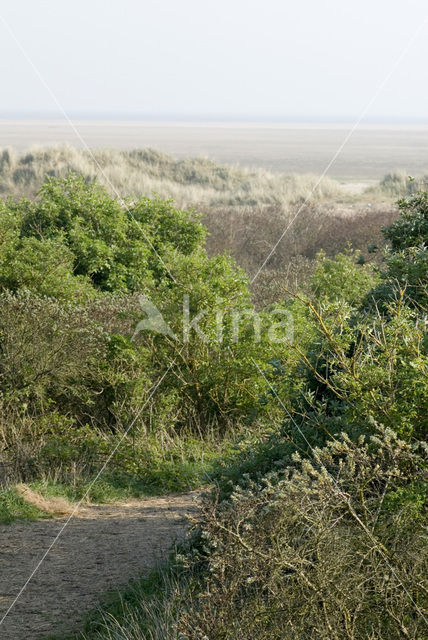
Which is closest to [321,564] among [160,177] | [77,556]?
[77,556]

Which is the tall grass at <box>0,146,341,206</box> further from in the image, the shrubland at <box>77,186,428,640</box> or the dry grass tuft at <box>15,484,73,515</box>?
the shrubland at <box>77,186,428,640</box>

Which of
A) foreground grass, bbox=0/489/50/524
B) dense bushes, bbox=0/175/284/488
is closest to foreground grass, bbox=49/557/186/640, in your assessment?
foreground grass, bbox=0/489/50/524

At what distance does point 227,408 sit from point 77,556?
3.66 m

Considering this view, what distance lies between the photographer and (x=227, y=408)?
10023mm

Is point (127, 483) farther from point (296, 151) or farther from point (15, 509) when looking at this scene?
point (296, 151)

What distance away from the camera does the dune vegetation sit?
14.1 ft

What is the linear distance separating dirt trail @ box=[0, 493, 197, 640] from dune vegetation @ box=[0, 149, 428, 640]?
33 cm

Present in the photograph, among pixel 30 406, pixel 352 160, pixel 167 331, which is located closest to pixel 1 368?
pixel 30 406

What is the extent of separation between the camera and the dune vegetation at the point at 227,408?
4.30 metres

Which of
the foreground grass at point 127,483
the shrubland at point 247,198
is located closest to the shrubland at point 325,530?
the foreground grass at point 127,483

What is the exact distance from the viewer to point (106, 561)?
6.51 meters

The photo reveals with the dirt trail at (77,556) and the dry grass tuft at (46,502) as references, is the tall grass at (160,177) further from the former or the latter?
the dirt trail at (77,556)

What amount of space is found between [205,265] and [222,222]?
46.4 ft

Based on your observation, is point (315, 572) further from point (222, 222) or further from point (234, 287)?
point (222, 222)
